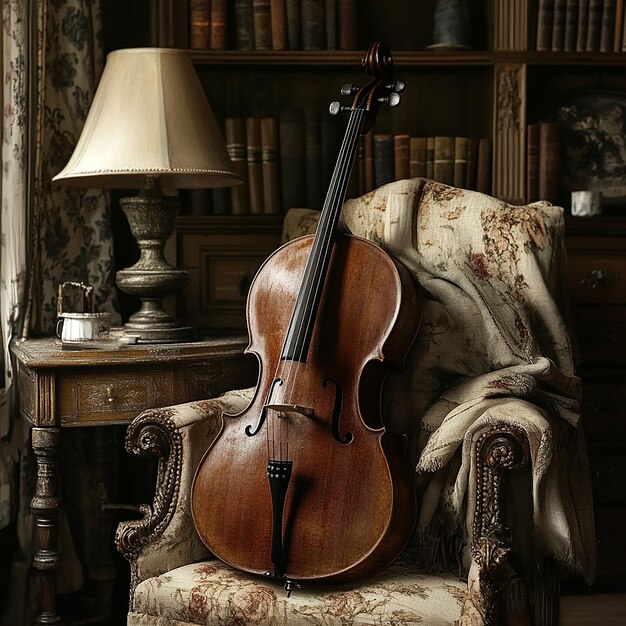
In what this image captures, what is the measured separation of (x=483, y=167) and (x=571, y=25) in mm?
465

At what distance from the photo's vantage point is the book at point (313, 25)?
2.75 m

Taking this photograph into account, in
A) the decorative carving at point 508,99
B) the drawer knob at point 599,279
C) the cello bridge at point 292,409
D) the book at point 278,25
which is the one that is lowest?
the cello bridge at point 292,409

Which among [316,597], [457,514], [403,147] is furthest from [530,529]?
[403,147]

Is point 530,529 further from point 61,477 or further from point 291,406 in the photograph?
point 61,477

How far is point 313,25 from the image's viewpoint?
276 centimetres

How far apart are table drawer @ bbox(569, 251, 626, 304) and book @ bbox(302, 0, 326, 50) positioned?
93 centimetres

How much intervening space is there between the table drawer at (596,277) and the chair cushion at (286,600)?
125 cm

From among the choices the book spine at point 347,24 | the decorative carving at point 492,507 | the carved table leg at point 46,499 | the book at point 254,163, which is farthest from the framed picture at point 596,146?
the carved table leg at point 46,499

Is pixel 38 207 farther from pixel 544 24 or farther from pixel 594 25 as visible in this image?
pixel 594 25

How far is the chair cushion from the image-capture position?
1.67 meters

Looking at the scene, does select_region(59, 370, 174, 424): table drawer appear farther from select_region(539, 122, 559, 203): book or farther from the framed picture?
the framed picture

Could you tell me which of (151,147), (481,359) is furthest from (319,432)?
(151,147)

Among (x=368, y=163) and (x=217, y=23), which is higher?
(x=217, y=23)

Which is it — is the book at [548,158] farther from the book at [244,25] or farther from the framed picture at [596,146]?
the book at [244,25]
